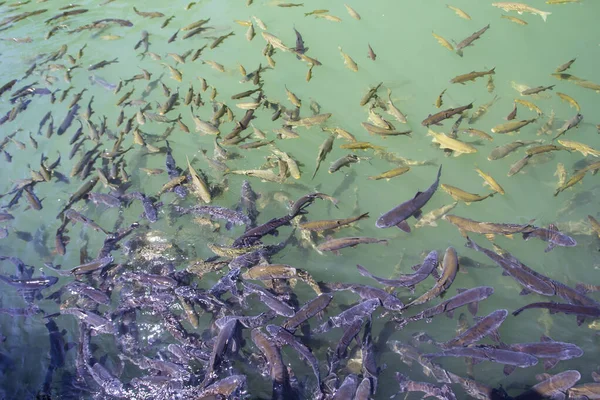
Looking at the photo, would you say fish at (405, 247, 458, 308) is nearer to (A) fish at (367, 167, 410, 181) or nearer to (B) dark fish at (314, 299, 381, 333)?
(B) dark fish at (314, 299, 381, 333)

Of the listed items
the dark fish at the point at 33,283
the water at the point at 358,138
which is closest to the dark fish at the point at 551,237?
the water at the point at 358,138

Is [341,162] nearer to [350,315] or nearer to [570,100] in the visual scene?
[350,315]

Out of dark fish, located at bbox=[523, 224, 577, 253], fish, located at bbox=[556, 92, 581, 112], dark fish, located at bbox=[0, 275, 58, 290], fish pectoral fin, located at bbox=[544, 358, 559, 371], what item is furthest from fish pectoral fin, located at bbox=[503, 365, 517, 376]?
dark fish, located at bbox=[0, 275, 58, 290]

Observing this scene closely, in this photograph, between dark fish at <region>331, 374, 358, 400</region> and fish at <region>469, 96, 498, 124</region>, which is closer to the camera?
dark fish at <region>331, 374, 358, 400</region>

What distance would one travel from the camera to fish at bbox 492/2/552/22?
25.6 feet

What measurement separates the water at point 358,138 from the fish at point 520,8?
7.9 inches

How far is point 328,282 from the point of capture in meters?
4.73

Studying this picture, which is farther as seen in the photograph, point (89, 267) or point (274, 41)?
point (274, 41)

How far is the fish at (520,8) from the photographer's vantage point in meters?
7.81

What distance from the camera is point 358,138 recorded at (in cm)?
646

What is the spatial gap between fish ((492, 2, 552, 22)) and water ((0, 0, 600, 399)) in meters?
0.20

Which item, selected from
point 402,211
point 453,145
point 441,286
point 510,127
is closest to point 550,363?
point 441,286

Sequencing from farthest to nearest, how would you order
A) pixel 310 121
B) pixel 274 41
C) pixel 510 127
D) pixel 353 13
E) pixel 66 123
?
1. pixel 353 13
2. pixel 274 41
3. pixel 66 123
4. pixel 310 121
5. pixel 510 127

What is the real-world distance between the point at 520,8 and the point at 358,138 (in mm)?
4949
